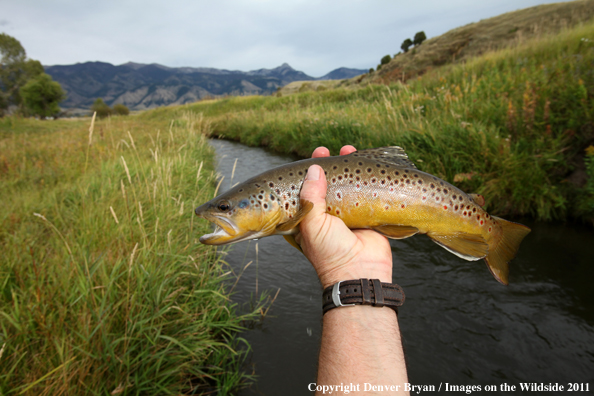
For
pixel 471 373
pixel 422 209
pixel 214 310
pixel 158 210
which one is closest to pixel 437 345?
pixel 471 373

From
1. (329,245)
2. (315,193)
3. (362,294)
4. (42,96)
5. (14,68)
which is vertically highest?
(14,68)

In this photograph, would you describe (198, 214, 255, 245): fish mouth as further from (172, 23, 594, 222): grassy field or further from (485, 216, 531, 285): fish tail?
(172, 23, 594, 222): grassy field

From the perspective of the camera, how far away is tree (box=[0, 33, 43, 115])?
220 feet

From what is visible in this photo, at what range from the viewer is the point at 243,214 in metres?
1.92

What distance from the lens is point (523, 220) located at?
17.8 feet

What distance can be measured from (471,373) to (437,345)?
0.42 metres

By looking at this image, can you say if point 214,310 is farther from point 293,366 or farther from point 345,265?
point 345,265

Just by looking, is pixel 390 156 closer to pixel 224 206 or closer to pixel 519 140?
pixel 224 206

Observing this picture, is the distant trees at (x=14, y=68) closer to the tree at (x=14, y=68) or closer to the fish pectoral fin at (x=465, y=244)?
the tree at (x=14, y=68)

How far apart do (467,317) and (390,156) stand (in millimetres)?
3058

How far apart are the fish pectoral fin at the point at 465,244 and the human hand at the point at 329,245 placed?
48 centimetres

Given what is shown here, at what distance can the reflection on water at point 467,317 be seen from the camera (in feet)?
10.4

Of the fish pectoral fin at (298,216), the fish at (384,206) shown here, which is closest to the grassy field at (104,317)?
the fish at (384,206)

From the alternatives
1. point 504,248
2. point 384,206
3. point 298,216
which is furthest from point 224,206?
point 504,248
